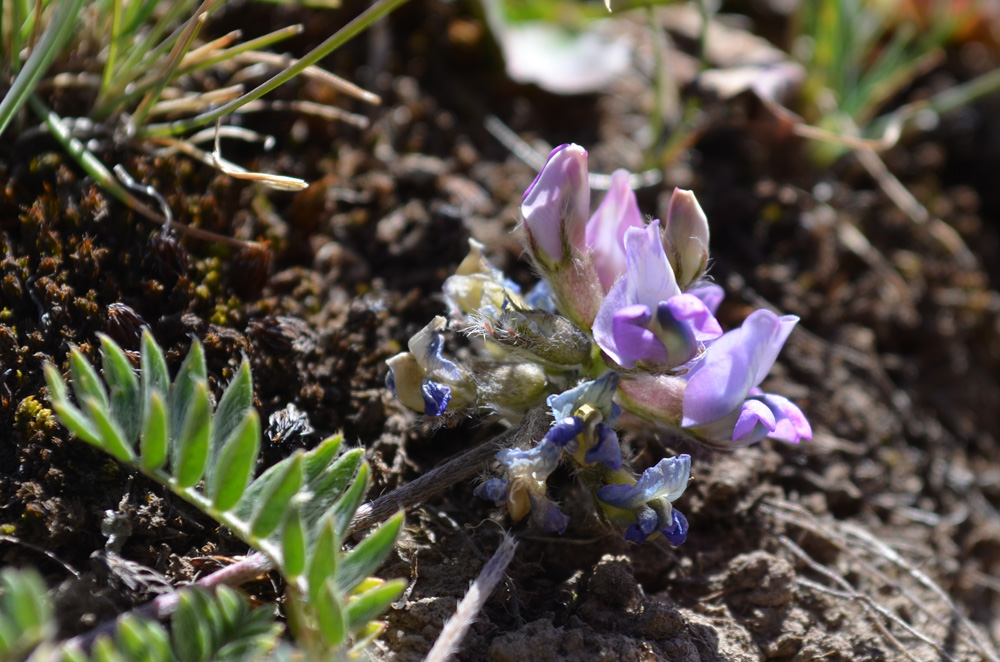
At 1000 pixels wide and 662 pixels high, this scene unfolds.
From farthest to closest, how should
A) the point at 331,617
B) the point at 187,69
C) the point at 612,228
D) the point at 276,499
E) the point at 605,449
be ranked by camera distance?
the point at 187,69 → the point at 612,228 → the point at 605,449 → the point at 276,499 → the point at 331,617

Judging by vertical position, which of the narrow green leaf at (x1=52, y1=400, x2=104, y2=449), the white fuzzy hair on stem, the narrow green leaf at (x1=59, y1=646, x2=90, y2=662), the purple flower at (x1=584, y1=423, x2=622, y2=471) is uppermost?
the narrow green leaf at (x1=52, y1=400, x2=104, y2=449)

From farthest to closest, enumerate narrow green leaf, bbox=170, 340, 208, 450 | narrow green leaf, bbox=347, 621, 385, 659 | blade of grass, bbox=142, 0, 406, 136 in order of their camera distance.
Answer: blade of grass, bbox=142, 0, 406, 136
narrow green leaf, bbox=170, 340, 208, 450
narrow green leaf, bbox=347, 621, 385, 659

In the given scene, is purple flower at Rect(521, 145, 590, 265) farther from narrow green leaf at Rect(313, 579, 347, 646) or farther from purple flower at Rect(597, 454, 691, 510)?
narrow green leaf at Rect(313, 579, 347, 646)

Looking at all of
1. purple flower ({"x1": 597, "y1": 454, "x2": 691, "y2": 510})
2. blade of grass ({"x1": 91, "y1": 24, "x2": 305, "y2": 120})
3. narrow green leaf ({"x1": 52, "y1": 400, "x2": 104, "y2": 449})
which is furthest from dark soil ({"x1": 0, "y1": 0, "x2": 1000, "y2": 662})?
narrow green leaf ({"x1": 52, "y1": 400, "x2": 104, "y2": 449})

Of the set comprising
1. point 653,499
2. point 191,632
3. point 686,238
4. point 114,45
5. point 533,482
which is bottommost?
point 653,499

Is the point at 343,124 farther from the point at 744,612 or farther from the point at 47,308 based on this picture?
the point at 744,612

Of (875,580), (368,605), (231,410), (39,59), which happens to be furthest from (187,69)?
(875,580)

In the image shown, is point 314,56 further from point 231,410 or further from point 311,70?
point 231,410

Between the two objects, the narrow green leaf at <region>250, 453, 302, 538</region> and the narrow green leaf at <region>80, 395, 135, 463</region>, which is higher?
the narrow green leaf at <region>80, 395, 135, 463</region>
